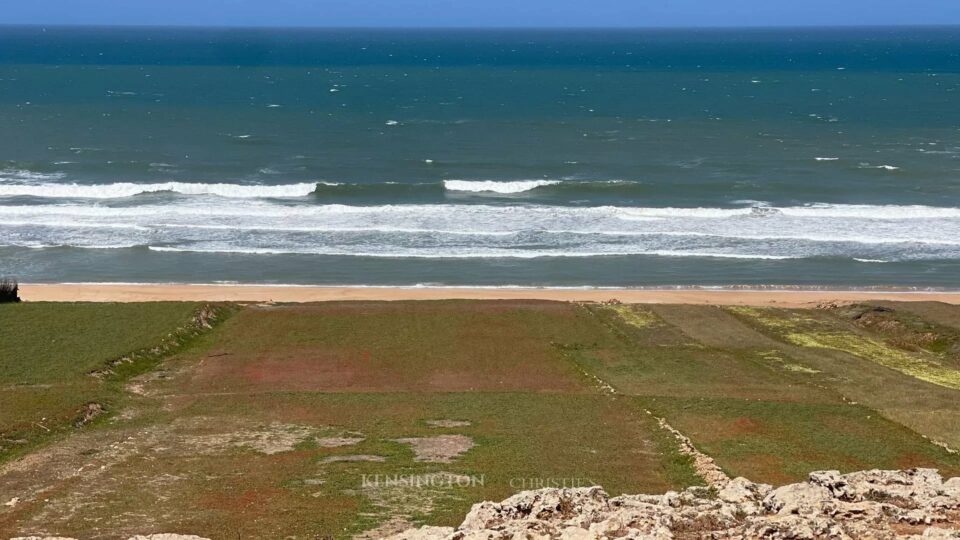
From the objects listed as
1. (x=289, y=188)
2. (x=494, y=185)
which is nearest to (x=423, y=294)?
(x=494, y=185)

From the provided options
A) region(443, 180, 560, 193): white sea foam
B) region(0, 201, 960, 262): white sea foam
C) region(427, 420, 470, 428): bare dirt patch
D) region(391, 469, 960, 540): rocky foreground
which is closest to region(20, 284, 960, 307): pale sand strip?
region(0, 201, 960, 262): white sea foam

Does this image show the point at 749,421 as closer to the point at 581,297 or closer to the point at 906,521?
the point at 906,521

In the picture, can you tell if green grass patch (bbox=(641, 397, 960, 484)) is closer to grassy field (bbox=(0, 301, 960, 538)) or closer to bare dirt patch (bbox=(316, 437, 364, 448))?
grassy field (bbox=(0, 301, 960, 538))

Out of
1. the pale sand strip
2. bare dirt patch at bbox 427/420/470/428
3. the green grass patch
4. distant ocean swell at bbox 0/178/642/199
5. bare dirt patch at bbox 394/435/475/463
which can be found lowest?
the pale sand strip

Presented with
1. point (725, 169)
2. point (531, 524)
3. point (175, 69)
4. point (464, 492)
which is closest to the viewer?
point (531, 524)

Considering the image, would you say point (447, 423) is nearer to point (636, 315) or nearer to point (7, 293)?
point (636, 315)

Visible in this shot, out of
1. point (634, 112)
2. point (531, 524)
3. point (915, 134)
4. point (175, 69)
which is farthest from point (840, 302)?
point (175, 69)

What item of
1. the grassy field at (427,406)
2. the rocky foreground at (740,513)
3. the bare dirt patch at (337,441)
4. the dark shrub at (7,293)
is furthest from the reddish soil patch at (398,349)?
the rocky foreground at (740,513)
